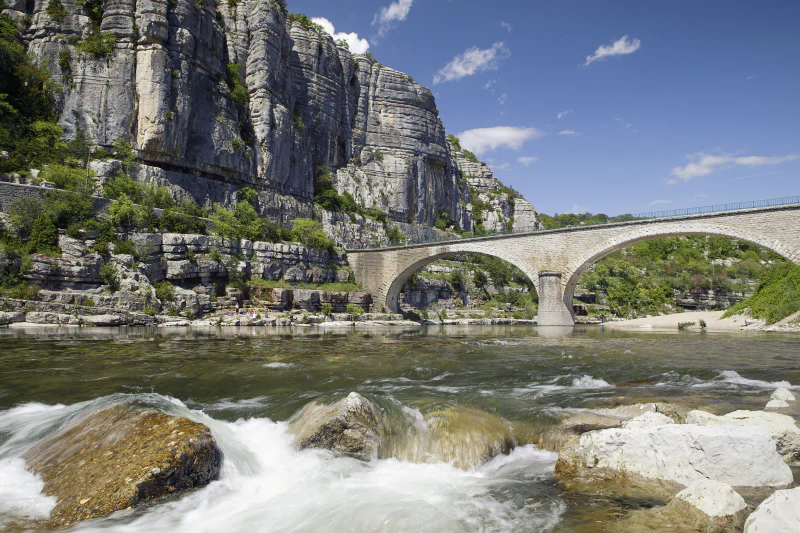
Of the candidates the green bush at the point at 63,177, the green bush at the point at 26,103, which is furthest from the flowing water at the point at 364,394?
the green bush at the point at 26,103

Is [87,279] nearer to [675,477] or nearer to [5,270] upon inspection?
[5,270]

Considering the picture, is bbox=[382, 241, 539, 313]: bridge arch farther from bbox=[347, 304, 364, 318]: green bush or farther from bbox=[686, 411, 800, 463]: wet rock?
bbox=[686, 411, 800, 463]: wet rock

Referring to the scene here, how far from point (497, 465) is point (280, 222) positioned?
44.3 m

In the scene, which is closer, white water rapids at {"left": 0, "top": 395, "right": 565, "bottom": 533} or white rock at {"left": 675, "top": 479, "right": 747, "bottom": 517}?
white rock at {"left": 675, "top": 479, "right": 747, "bottom": 517}

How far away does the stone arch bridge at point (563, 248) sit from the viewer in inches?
965

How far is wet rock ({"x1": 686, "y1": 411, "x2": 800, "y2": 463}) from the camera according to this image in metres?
4.79

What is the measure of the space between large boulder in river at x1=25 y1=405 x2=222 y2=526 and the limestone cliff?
124 feet

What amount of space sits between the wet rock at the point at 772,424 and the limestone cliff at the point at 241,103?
41449 millimetres

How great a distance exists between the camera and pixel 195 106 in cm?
4159

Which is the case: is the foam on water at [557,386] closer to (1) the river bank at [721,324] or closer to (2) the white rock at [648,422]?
(2) the white rock at [648,422]

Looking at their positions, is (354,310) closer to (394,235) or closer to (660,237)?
(394,235)

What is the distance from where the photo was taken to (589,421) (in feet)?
19.8

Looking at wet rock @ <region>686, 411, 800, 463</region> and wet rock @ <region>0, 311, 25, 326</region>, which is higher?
wet rock @ <region>0, 311, 25, 326</region>

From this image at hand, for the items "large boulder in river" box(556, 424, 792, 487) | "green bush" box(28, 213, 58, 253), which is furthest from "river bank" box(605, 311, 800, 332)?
"green bush" box(28, 213, 58, 253)
